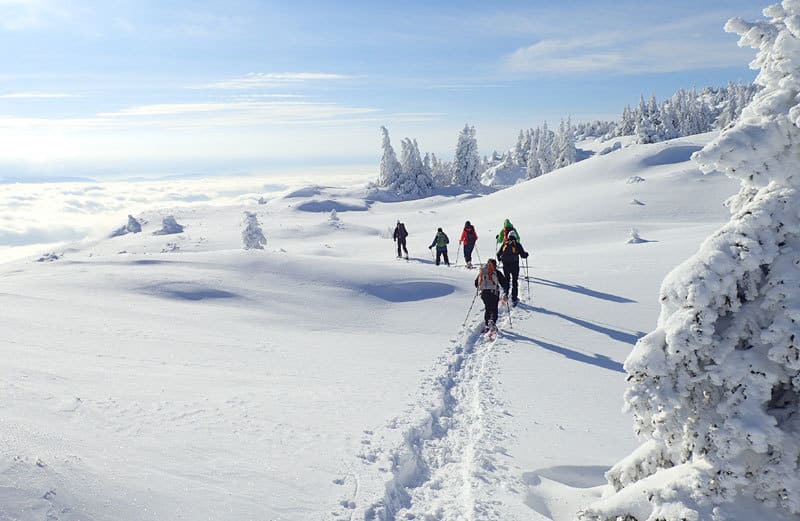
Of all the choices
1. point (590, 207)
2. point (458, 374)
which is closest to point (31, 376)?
point (458, 374)

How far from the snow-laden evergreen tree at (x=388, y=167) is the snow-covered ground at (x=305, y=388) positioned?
80.8 metres

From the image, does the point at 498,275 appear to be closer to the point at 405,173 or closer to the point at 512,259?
the point at 512,259

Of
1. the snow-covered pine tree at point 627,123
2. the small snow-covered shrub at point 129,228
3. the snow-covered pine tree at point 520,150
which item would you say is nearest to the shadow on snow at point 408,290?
the small snow-covered shrub at point 129,228

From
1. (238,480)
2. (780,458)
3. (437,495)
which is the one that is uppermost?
(780,458)

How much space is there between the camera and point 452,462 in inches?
248

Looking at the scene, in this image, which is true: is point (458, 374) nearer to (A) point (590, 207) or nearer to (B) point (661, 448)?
(B) point (661, 448)

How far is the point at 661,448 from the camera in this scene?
448 cm

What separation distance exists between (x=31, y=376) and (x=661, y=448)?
7303 millimetres

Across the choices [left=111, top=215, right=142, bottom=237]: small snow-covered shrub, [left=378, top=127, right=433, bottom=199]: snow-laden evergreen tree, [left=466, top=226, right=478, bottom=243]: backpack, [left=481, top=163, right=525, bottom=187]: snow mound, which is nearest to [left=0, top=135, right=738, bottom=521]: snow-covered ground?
[left=466, top=226, right=478, bottom=243]: backpack

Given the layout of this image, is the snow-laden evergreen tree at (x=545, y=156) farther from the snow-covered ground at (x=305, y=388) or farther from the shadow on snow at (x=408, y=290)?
the shadow on snow at (x=408, y=290)

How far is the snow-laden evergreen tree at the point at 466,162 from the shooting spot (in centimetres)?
9981

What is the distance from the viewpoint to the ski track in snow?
5207 millimetres

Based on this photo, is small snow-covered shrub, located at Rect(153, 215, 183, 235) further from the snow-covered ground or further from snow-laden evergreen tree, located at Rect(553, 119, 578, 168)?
snow-laden evergreen tree, located at Rect(553, 119, 578, 168)

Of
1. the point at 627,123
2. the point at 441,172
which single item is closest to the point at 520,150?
the point at 627,123
